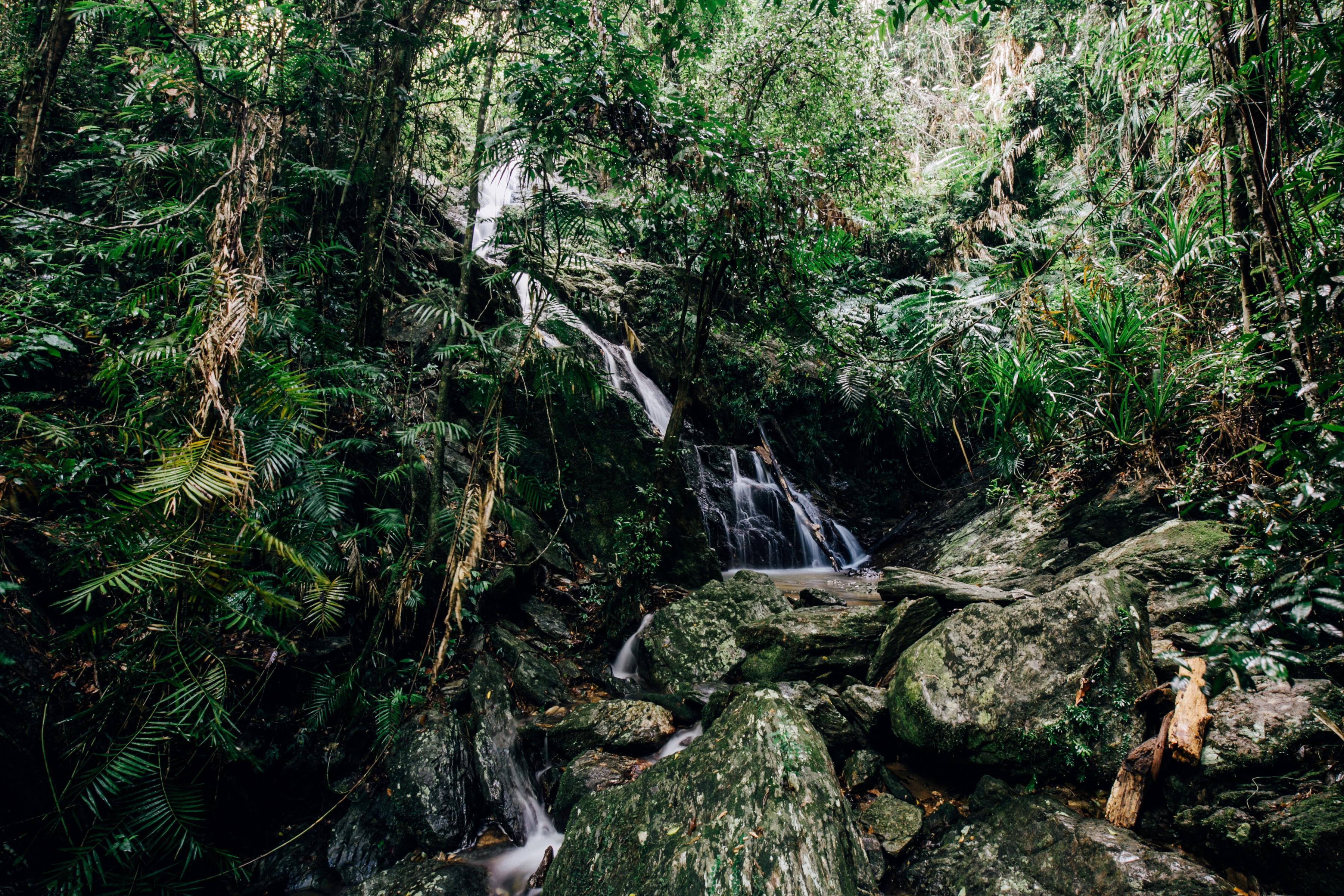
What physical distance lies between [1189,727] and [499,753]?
3.64 m

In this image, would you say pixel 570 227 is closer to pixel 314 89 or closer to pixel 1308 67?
pixel 314 89

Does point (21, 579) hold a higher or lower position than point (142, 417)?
lower

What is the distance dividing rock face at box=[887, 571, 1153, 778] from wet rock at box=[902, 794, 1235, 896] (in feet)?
0.94

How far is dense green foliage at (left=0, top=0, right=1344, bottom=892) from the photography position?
2.16 m

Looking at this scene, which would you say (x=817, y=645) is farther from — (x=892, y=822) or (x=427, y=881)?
(x=427, y=881)

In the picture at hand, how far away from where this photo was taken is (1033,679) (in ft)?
9.66

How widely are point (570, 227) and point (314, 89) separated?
3104mm

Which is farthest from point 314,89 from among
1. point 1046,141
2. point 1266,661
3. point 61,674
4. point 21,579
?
point 1046,141

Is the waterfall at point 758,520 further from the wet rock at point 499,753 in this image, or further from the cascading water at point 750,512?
the wet rock at point 499,753

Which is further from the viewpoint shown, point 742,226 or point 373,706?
point 742,226

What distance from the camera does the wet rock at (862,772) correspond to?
121 inches

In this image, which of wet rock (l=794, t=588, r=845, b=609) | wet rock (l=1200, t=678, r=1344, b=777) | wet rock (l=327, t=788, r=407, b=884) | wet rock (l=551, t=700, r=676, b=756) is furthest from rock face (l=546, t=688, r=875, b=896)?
wet rock (l=794, t=588, r=845, b=609)

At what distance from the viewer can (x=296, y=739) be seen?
3.29 metres

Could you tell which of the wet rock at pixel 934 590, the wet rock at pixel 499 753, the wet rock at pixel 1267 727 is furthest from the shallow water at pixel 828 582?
the wet rock at pixel 1267 727
